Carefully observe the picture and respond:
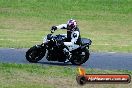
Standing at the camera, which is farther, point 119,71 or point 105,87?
point 119,71

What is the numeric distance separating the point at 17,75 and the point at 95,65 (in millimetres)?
4651

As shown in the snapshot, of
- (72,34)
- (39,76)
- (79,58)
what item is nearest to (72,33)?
(72,34)

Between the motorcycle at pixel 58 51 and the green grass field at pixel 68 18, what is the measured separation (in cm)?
713

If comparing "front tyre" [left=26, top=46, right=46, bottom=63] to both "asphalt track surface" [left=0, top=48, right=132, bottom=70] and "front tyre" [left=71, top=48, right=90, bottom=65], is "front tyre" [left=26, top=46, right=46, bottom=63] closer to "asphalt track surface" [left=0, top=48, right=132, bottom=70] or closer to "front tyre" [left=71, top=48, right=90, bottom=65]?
"asphalt track surface" [left=0, top=48, right=132, bottom=70]

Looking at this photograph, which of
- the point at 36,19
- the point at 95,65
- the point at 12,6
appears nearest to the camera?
the point at 95,65

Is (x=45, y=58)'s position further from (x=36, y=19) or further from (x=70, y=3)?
(x=70, y=3)

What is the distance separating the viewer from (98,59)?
20703 millimetres

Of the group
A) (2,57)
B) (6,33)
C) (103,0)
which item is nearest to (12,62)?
(2,57)

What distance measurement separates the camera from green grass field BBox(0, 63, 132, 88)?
1413 cm

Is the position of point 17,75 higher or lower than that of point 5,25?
higher

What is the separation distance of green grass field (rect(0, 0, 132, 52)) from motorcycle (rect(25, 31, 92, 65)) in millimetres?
7131

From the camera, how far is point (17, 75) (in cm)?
1524

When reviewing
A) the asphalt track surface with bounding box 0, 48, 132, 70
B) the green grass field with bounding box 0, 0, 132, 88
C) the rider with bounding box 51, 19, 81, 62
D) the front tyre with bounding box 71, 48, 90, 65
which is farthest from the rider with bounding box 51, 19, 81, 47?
the green grass field with bounding box 0, 0, 132, 88

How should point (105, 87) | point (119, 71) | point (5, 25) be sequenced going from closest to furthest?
point (105, 87)
point (119, 71)
point (5, 25)
